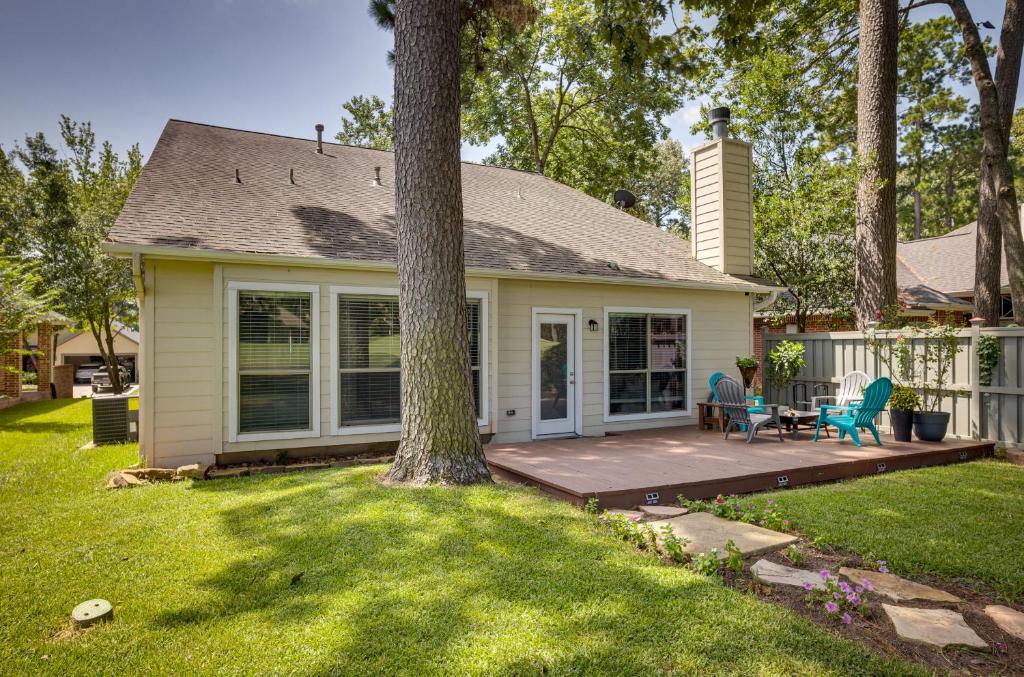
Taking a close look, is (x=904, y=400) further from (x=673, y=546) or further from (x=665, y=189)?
(x=665, y=189)

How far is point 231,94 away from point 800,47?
13059 mm

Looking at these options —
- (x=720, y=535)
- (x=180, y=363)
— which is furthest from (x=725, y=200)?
(x=180, y=363)

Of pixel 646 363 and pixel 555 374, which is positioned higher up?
pixel 646 363

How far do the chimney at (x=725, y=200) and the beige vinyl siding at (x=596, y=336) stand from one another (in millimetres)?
813

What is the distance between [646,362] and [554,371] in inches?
67.0

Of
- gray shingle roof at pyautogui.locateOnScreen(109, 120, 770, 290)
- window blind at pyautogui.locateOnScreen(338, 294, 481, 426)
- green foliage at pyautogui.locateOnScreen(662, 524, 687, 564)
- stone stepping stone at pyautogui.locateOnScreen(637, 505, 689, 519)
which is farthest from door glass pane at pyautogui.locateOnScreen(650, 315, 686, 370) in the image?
green foliage at pyautogui.locateOnScreen(662, 524, 687, 564)

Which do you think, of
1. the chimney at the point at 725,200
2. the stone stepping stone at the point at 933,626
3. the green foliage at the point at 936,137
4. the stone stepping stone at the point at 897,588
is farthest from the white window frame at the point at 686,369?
the green foliage at the point at 936,137

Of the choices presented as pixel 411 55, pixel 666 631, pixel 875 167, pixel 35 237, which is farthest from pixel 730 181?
pixel 35 237

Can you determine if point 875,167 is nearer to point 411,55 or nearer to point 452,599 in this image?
point 411,55

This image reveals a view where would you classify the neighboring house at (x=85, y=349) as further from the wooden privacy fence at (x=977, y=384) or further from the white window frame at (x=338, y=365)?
the wooden privacy fence at (x=977, y=384)

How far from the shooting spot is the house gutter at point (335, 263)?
5926mm

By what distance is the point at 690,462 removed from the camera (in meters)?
6.14

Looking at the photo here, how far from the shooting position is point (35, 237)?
1474 cm

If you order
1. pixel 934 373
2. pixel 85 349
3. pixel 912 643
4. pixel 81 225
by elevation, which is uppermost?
pixel 81 225
